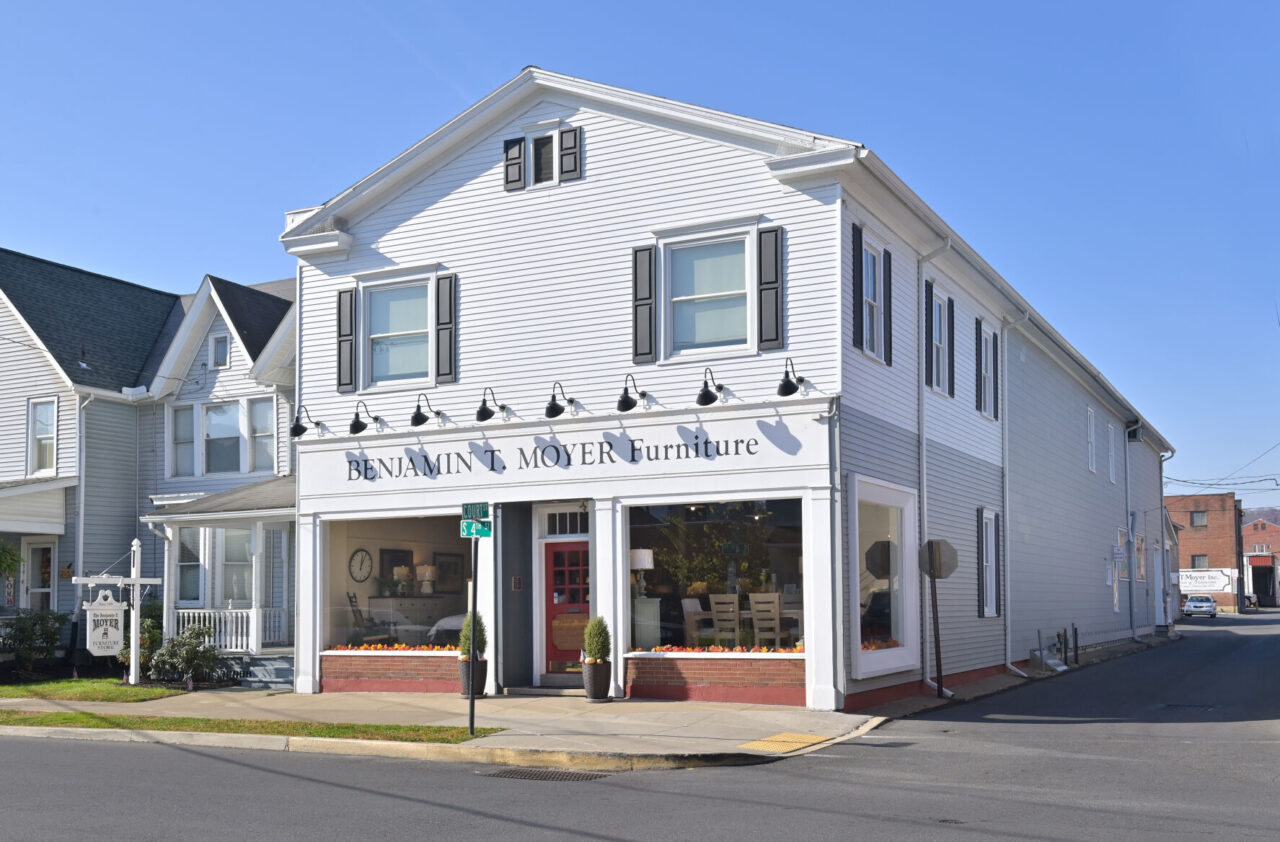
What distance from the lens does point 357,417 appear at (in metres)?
20.9

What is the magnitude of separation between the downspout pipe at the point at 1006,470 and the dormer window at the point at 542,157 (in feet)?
35.1

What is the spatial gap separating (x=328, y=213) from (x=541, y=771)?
11583 millimetres

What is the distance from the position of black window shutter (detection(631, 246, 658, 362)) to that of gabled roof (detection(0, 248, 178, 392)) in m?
15.3

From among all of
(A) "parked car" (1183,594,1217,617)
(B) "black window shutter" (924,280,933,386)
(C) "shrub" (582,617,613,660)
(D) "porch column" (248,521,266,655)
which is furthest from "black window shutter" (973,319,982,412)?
(A) "parked car" (1183,594,1217,617)

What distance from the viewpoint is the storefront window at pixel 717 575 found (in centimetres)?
1797

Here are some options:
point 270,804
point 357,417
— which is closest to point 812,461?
point 357,417

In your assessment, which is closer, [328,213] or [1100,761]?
[1100,761]

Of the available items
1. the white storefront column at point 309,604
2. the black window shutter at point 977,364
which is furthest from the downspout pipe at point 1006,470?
the white storefront column at point 309,604

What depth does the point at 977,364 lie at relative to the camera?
24.6m

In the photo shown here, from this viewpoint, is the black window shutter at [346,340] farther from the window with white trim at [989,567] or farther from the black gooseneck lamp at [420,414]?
the window with white trim at [989,567]

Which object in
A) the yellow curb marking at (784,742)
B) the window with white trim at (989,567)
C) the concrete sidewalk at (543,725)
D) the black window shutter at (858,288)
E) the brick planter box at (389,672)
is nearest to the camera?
the concrete sidewalk at (543,725)

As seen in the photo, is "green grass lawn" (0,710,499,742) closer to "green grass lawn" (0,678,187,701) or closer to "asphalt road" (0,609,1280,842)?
"asphalt road" (0,609,1280,842)

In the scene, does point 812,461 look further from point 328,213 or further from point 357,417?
point 328,213

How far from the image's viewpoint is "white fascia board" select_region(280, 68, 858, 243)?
59.5 ft
